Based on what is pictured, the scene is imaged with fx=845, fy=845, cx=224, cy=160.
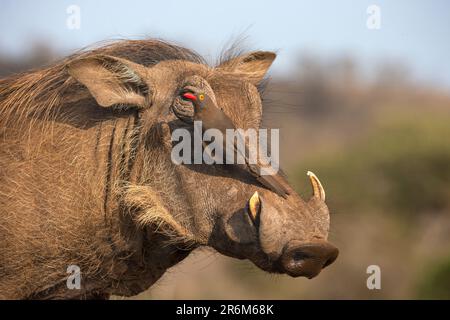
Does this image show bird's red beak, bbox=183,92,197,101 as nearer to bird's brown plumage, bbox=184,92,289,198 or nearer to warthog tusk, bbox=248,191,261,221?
bird's brown plumage, bbox=184,92,289,198

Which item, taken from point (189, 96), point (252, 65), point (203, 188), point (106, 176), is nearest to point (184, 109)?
point (189, 96)

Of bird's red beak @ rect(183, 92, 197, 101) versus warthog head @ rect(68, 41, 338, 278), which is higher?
bird's red beak @ rect(183, 92, 197, 101)

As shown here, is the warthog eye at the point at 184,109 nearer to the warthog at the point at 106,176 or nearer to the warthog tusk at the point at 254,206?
the warthog at the point at 106,176

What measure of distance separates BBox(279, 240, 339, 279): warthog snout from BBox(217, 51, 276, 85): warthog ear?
1.24 meters

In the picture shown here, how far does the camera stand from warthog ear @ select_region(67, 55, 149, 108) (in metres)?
4.17

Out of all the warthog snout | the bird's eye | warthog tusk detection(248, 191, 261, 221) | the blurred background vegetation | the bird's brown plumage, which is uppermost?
the bird's eye

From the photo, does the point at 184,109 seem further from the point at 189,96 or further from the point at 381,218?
the point at 381,218

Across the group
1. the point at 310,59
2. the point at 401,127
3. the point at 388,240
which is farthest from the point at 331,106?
the point at 388,240

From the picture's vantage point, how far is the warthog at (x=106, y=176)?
4.07 meters

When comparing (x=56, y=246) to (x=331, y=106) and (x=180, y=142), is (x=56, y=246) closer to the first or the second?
(x=180, y=142)

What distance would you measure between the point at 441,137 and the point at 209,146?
1420 centimetres

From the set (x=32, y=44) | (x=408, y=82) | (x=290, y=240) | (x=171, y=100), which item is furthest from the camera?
(x=408, y=82)

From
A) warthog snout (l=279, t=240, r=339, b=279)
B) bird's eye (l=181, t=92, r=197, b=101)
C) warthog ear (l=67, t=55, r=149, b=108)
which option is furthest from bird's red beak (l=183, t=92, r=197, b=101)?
warthog snout (l=279, t=240, r=339, b=279)

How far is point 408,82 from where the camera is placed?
33.0 m
